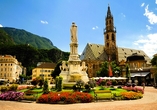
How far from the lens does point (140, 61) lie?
80750 mm

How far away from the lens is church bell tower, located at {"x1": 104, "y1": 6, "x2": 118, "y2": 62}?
104 meters

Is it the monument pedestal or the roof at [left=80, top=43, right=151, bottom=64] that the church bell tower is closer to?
the roof at [left=80, top=43, right=151, bottom=64]

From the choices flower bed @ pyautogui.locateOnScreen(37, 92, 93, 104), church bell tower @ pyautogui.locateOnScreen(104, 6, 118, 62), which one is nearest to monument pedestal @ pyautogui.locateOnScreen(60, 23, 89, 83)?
flower bed @ pyautogui.locateOnScreen(37, 92, 93, 104)

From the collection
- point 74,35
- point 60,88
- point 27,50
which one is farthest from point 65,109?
point 27,50

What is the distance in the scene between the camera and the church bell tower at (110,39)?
341ft

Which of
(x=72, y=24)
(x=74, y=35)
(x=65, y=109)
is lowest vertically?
(x=65, y=109)

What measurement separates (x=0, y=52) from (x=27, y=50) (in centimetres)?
1605

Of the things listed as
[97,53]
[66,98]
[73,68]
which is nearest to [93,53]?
[97,53]

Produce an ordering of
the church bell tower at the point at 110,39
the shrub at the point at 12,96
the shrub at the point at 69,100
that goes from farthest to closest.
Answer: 1. the church bell tower at the point at 110,39
2. the shrub at the point at 12,96
3. the shrub at the point at 69,100

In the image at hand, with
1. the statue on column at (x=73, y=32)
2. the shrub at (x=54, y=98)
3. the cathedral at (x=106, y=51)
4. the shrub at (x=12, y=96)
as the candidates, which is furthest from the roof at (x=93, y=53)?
the shrub at (x=54, y=98)

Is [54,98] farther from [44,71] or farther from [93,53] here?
[44,71]

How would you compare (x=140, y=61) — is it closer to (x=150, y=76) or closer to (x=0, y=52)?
(x=150, y=76)

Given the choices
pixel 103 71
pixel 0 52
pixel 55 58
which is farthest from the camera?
pixel 55 58

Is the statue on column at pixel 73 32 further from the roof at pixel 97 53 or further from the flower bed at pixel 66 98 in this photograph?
the roof at pixel 97 53
